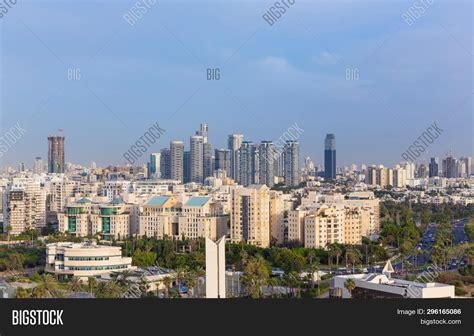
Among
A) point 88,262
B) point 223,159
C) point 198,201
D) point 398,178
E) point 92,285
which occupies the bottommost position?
point 92,285

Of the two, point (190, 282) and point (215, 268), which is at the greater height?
point (215, 268)

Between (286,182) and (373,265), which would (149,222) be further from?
(286,182)

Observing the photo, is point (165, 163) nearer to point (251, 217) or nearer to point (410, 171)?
point (410, 171)

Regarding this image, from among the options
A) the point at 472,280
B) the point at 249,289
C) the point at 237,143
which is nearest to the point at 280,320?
the point at 249,289

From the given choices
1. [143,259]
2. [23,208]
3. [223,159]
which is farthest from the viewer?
[223,159]

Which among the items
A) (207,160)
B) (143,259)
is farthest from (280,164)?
(143,259)
